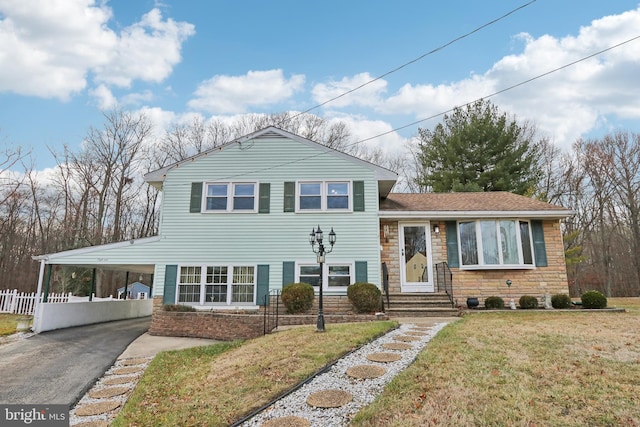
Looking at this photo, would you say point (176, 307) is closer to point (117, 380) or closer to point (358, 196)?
point (117, 380)

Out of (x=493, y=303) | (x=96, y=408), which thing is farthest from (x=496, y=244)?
(x=96, y=408)

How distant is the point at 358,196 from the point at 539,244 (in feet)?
20.8

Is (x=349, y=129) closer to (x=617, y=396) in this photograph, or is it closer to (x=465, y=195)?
(x=465, y=195)

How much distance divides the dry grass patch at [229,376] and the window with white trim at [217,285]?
148 inches

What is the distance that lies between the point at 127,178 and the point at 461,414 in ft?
86.8

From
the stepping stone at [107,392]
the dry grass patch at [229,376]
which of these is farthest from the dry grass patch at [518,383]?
the stepping stone at [107,392]

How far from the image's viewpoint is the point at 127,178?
25219mm

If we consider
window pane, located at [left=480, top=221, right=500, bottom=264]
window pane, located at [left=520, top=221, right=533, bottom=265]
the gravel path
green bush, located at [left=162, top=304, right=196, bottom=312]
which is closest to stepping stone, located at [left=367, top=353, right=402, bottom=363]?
the gravel path

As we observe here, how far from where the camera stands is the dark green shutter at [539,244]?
12367 mm

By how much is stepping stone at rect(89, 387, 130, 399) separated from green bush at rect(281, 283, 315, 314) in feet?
17.3

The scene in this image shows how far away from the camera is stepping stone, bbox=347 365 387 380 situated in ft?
16.1

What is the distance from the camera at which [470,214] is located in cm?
1244

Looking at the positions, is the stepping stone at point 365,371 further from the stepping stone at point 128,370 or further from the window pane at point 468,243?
the window pane at point 468,243

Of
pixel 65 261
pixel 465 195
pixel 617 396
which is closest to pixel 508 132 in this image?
pixel 465 195
